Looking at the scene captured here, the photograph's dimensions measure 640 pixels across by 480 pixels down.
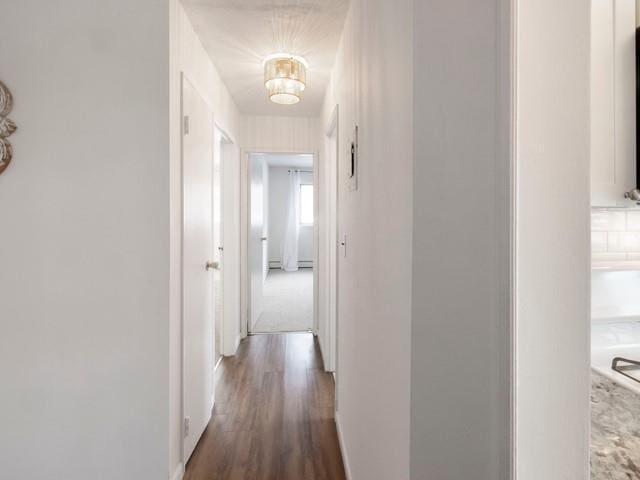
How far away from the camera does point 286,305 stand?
16.7 ft

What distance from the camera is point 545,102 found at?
67 centimetres

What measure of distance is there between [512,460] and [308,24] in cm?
211

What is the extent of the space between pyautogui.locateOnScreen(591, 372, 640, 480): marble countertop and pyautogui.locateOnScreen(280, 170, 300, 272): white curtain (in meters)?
7.55

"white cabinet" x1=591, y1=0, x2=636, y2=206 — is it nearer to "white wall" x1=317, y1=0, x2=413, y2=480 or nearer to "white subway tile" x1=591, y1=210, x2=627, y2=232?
"white subway tile" x1=591, y1=210, x2=627, y2=232

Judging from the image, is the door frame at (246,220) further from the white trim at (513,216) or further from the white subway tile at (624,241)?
the white trim at (513,216)

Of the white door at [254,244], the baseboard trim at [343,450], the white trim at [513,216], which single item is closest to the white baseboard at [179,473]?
the baseboard trim at [343,450]

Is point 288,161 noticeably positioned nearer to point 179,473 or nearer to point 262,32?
point 262,32

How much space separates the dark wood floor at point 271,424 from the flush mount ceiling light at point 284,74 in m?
2.19

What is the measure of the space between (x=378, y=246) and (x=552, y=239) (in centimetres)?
53

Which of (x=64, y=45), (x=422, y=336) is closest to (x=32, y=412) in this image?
(x=64, y=45)

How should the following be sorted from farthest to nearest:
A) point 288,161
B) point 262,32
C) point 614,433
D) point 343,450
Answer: point 288,161
point 262,32
point 343,450
point 614,433

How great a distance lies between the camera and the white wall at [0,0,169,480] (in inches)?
62.8

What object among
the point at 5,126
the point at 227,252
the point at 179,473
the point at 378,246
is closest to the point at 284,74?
the point at 5,126

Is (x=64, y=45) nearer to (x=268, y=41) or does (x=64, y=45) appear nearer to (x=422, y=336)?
(x=268, y=41)
